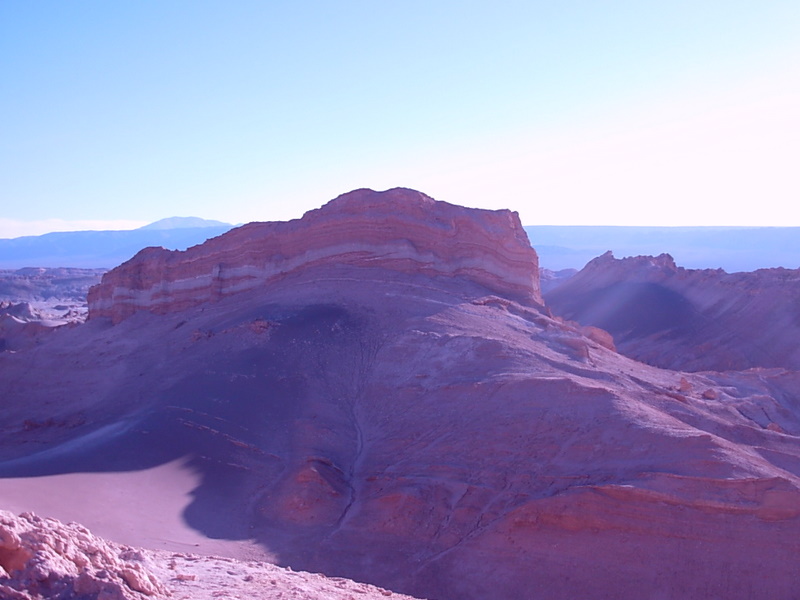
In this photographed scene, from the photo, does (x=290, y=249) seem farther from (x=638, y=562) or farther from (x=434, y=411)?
(x=638, y=562)

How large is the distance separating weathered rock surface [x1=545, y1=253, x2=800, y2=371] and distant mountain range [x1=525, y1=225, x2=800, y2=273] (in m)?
63.3

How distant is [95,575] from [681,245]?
476ft

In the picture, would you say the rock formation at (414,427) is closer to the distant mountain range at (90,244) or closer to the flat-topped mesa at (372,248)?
the flat-topped mesa at (372,248)

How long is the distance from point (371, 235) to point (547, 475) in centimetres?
962

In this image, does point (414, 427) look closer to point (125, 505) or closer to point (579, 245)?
point (125, 505)

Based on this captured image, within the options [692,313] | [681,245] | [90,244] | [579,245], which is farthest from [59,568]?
[90,244]

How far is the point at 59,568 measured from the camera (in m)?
4.98

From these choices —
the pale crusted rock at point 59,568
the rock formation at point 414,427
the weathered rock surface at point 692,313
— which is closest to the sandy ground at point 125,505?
the rock formation at point 414,427

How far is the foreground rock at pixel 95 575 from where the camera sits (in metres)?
4.81

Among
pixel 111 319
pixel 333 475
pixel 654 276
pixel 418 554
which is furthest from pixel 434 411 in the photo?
pixel 654 276

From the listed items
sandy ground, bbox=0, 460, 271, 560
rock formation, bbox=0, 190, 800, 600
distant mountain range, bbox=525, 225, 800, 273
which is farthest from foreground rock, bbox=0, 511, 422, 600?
distant mountain range, bbox=525, 225, 800, 273

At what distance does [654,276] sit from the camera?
40688mm

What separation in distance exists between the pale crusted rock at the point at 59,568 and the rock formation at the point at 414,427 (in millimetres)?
4413

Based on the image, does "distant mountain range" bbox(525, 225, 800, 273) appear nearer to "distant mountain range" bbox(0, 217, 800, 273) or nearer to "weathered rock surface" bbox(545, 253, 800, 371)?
"distant mountain range" bbox(0, 217, 800, 273)
